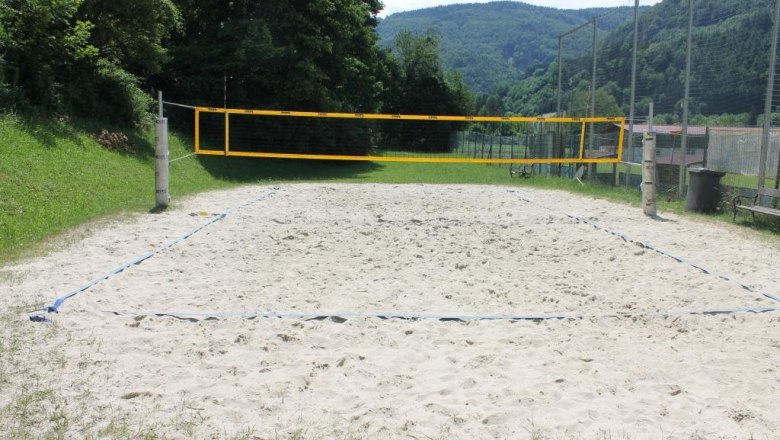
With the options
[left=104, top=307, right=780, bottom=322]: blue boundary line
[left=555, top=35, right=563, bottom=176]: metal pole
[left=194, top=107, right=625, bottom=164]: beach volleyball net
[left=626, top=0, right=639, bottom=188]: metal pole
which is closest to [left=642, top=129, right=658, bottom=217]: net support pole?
[left=194, top=107, right=625, bottom=164]: beach volleyball net

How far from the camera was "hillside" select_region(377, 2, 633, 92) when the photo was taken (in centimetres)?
9925

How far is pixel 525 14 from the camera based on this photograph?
429ft

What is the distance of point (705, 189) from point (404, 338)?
25.8ft

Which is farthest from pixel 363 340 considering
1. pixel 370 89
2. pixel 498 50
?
pixel 498 50

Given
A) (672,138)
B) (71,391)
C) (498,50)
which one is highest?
(498,50)

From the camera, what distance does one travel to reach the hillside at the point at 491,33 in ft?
326

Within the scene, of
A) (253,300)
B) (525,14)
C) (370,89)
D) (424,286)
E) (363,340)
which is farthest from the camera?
(525,14)

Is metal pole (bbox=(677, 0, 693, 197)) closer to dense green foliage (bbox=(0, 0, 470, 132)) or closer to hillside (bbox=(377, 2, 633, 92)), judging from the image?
dense green foliage (bbox=(0, 0, 470, 132))

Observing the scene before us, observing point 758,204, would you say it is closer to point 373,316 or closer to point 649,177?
point 649,177

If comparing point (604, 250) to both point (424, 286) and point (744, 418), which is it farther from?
point (744, 418)

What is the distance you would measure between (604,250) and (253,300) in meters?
3.99

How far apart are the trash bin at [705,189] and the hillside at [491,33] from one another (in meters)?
83.1

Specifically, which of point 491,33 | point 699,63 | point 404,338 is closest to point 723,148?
point 699,63

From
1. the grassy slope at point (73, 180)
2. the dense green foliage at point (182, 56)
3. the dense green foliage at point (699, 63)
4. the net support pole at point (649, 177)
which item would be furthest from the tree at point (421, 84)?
the net support pole at point (649, 177)
